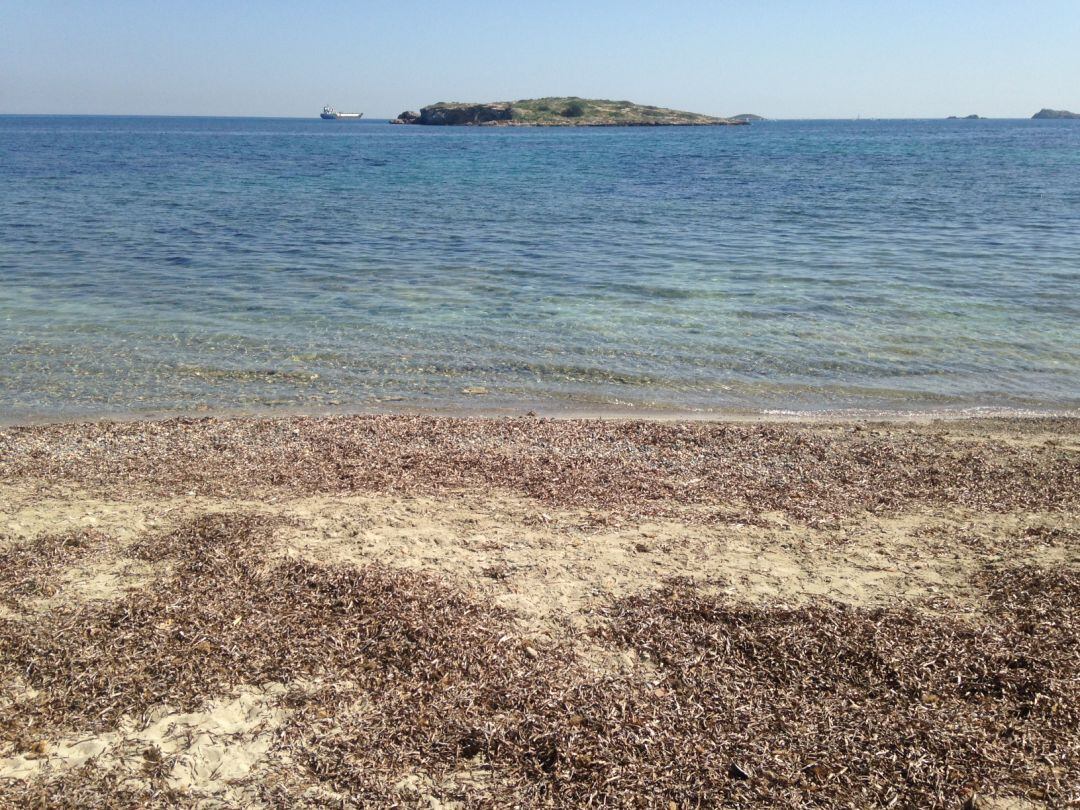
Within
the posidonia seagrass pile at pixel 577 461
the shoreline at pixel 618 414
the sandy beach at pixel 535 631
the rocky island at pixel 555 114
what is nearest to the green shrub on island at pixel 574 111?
the rocky island at pixel 555 114

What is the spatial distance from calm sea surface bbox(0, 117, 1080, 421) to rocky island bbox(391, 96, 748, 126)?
124 m

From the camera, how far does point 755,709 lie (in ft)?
14.9

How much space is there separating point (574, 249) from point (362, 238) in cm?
646

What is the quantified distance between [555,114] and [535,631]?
535ft

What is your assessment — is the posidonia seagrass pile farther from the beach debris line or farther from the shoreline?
the beach debris line

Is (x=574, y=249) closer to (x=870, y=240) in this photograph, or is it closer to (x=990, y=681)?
(x=870, y=240)

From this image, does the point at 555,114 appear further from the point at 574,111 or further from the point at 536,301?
the point at 536,301

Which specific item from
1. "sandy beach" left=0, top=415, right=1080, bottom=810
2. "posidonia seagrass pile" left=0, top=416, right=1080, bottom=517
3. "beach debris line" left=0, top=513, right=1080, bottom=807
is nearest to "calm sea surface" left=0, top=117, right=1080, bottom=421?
"posidonia seagrass pile" left=0, top=416, right=1080, bottom=517

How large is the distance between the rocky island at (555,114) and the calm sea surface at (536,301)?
12375cm

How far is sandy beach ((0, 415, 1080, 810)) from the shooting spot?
4.08 metres

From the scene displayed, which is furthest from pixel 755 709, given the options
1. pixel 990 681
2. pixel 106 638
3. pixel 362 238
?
pixel 362 238

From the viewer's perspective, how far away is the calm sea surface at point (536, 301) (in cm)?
1172

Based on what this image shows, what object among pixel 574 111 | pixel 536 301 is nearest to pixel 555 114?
pixel 574 111

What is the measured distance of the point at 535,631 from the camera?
207 inches
